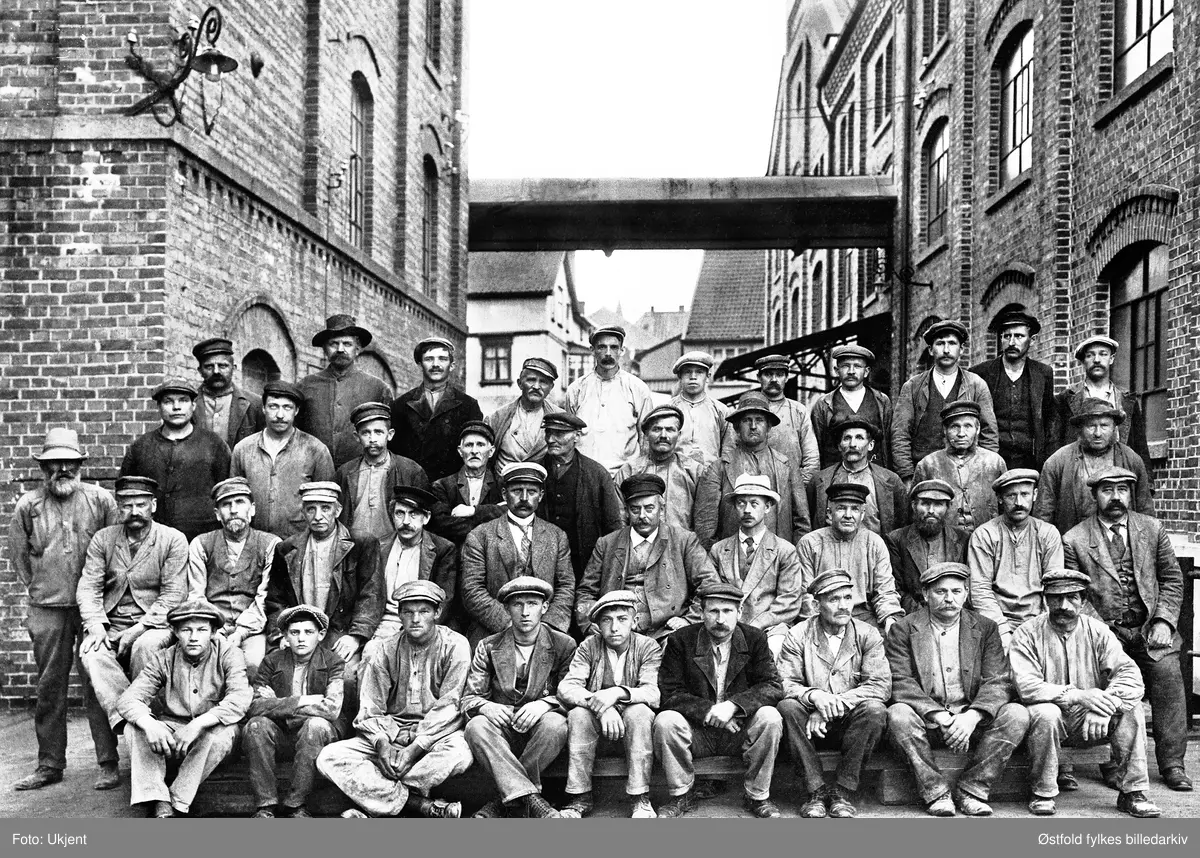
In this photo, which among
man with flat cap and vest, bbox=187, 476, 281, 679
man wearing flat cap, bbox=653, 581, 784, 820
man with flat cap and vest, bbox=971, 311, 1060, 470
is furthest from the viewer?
man with flat cap and vest, bbox=971, 311, 1060, 470

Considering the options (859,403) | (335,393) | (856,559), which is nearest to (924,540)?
(856,559)

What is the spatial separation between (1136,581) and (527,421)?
396 centimetres

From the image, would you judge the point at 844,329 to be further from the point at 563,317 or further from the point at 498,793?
the point at 563,317

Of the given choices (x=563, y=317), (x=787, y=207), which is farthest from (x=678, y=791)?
(x=563, y=317)

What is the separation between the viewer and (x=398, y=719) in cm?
583

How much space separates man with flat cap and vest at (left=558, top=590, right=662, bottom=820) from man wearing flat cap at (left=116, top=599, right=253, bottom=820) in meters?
1.73

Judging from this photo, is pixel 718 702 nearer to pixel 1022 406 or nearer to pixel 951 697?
pixel 951 697

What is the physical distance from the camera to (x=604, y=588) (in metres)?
6.52

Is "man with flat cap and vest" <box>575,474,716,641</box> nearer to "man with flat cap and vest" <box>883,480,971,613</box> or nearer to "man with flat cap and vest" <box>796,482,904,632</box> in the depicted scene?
"man with flat cap and vest" <box>796,482,904,632</box>

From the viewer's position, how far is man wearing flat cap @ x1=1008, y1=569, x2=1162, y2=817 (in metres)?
5.70

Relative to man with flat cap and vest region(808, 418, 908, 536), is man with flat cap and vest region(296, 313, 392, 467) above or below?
above

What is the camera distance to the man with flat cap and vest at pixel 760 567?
6527 mm

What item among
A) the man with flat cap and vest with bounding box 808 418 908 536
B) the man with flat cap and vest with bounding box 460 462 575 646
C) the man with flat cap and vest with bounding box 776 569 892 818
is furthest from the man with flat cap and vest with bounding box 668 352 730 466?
the man with flat cap and vest with bounding box 776 569 892 818
